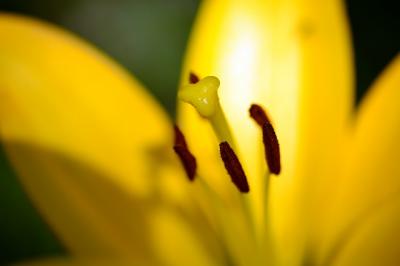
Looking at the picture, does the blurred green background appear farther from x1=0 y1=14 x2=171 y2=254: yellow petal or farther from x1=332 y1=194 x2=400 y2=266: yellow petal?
x1=332 y1=194 x2=400 y2=266: yellow petal

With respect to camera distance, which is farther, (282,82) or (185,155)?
(282,82)

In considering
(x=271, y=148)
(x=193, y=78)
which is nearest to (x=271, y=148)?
(x=271, y=148)

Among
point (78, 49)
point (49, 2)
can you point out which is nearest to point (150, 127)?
point (78, 49)

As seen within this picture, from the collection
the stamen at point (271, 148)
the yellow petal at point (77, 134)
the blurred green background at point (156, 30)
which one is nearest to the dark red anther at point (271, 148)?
the stamen at point (271, 148)

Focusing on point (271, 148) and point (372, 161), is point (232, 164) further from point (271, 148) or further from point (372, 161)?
point (372, 161)

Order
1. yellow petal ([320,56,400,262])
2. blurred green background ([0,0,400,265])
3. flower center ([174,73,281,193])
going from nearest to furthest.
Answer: flower center ([174,73,281,193])
yellow petal ([320,56,400,262])
blurred green background ([0,0,400,265])

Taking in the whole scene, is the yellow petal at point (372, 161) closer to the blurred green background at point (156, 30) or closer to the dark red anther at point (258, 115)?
the dark red anther at point (258, 115)

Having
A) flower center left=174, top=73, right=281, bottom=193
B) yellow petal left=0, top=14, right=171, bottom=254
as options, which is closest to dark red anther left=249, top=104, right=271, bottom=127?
flower center left=174, top=73, right=281, bottom=193
